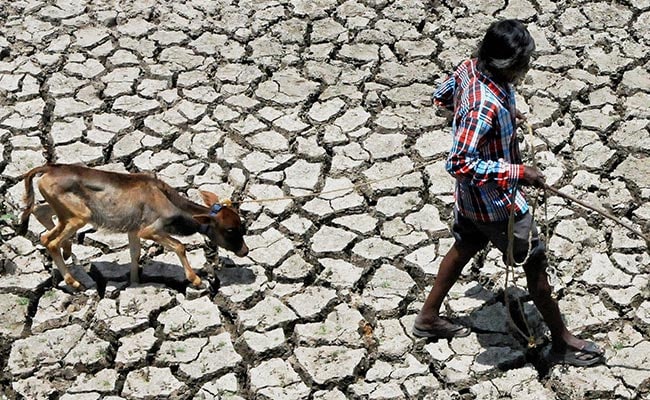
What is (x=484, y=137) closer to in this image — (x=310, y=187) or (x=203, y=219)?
(x=203, y=219)

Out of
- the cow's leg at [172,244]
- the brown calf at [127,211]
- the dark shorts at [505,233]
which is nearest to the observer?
the dark shorts at [505,233]

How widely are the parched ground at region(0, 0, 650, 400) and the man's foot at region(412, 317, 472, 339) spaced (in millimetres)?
62

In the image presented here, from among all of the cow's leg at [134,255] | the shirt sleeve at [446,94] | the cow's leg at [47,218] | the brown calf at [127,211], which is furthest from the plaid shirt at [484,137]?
the cow's leg at [47,218]

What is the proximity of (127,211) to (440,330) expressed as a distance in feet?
6.73

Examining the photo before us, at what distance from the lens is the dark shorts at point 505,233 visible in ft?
19.4

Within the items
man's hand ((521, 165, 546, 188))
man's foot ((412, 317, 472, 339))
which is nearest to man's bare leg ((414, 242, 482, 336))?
man's foot ((412, 317, 472, 339))

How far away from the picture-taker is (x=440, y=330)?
21.4ft

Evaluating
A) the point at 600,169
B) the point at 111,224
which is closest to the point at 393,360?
the point at 111,224

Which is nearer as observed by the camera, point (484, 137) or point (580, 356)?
point (484, 137)

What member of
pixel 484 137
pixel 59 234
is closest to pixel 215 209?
pixel 59 234

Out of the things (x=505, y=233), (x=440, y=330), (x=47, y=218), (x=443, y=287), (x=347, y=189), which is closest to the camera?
(x=505, y=233)

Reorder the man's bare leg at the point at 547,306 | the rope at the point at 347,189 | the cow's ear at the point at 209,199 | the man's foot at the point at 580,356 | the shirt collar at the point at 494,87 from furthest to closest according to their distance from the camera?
the rope at the point at 347,189
the cow's ear at the point at 209,199
the man's foot at the point at 580,356
the man's bare leg at the point at 547,306
the shirt collar at the point at 494,87

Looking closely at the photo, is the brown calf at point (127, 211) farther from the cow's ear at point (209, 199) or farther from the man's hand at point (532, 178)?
the man's hand at point (532, 178)

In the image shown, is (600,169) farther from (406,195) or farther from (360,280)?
(360,280)
